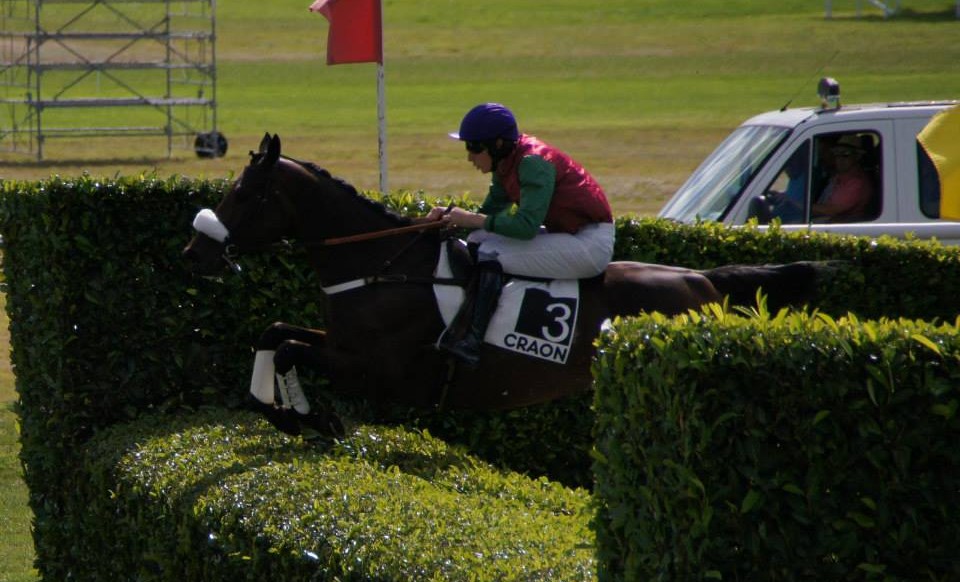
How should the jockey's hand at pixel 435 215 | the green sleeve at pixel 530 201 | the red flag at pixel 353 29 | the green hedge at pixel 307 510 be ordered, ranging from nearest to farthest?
the green hedge at pixel 307 510 → the green sleeve at pixel 530 201 → the jockey's hand at pixel 435 215 → the red flag at pixel 353 29

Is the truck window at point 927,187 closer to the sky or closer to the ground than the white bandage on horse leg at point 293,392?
closer to the sky

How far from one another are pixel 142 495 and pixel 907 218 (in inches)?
228

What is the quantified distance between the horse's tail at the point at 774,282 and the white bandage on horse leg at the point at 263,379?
214 centimetres

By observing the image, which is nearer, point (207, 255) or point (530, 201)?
point (530, 201)

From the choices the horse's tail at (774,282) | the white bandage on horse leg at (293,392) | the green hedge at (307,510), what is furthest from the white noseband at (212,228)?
the horse's tail at (774,282)

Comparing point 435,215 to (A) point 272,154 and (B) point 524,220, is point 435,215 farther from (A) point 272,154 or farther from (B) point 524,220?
(A) point 272,154

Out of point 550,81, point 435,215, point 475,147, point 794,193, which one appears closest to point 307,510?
point 435,215

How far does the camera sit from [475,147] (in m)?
6.71

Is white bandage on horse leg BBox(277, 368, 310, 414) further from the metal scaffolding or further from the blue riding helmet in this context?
the metal scaffolding

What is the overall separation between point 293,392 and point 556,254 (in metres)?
1.35

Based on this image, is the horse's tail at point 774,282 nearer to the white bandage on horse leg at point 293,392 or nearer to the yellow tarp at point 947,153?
the yellow tarp at point 947,153

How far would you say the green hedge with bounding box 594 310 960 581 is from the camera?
149 inches

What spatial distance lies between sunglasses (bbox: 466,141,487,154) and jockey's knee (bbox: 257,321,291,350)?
1.21 meters

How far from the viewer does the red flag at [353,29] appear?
10.5 meters
